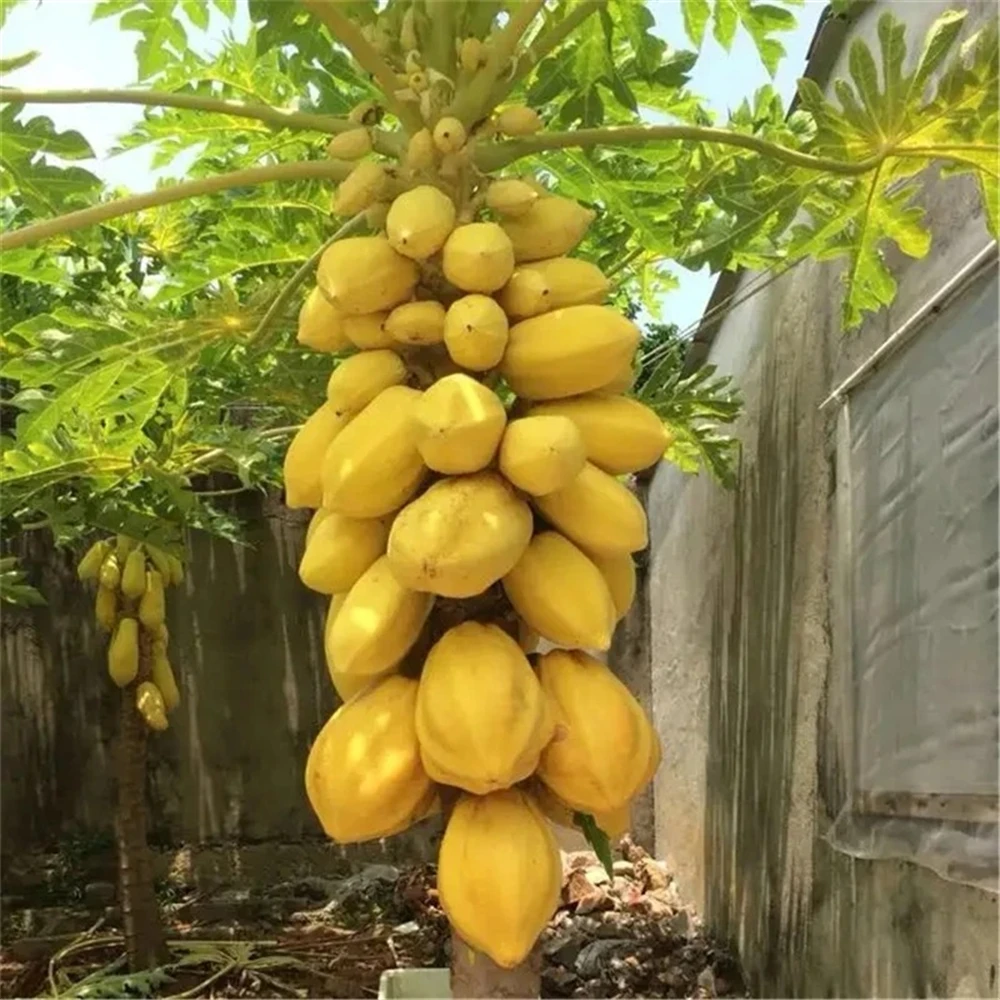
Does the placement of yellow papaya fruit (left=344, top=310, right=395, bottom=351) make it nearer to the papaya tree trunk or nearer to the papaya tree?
the papaya tree

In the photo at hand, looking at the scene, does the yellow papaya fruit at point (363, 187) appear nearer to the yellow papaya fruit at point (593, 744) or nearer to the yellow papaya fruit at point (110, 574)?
the yellow papaya fruit at point (593, 744)

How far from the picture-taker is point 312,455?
3.85ft

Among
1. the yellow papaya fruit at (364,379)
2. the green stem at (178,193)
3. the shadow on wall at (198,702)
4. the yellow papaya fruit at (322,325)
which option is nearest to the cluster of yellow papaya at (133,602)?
the shadow on wall at (198,702)

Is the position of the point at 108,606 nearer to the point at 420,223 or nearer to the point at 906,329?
the point at 906,329

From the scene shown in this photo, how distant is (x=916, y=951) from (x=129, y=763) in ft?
9.15

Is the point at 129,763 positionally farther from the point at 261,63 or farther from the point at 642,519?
the point at 642,519

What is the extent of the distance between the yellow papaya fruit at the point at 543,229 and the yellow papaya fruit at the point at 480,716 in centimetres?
43

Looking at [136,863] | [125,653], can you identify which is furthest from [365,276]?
[125,653]

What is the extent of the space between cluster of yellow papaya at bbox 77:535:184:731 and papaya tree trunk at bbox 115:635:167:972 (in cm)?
25

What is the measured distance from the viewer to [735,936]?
345 cm

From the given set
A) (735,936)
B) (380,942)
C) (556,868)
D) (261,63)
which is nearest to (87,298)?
(261,63)

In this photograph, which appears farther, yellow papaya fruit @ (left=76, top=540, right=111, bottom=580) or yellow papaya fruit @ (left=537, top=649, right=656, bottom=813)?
yellow papaya fruit @ (left=76, top=540, right=111, bottom=580)

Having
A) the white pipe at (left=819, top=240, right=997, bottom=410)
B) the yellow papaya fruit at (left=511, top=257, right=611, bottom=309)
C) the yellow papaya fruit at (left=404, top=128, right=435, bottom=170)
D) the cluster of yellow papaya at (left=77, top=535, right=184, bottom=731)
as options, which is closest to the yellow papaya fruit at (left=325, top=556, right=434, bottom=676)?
the yellow papaya fruit at (left=511, top=257, right=611, bottom=309)

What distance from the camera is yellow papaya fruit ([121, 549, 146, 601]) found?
434 centimetres
